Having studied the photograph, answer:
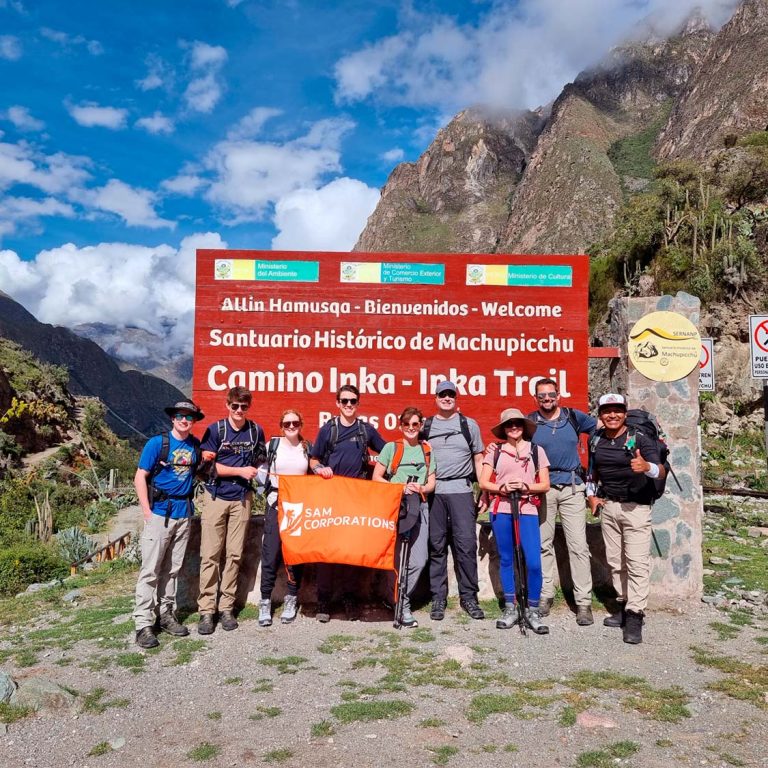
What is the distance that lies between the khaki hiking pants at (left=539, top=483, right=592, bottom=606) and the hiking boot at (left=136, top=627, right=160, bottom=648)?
336 centimetres

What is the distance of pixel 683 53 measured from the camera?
122m

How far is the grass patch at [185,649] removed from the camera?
470 cm

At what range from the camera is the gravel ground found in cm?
335

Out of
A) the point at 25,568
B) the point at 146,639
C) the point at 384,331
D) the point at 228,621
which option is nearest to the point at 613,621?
the point at 228,621

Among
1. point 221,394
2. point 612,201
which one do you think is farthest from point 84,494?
point 612,201

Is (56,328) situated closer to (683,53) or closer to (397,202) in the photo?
(397,202)

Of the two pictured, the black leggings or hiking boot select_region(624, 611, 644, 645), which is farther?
the black leggings

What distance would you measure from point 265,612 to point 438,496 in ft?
6.15

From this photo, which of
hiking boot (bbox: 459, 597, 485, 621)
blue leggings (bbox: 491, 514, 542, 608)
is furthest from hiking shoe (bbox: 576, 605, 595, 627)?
hiking boot (bbox: 459, 597, 485, 621)

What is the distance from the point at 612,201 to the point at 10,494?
310 feet

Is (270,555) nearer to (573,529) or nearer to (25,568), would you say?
(573,529)

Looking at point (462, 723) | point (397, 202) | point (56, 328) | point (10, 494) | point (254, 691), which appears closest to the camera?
point (462, 723)

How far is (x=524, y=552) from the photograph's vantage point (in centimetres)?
542

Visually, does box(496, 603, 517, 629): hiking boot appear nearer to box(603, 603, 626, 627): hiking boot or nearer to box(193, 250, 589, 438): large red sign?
box(603, 603, 626, 627): hiking boot
